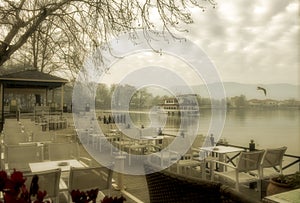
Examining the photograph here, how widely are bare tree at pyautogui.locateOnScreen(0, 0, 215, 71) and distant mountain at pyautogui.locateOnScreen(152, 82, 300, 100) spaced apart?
1.54m

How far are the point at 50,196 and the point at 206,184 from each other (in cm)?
170

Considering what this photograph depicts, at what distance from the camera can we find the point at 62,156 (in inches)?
184

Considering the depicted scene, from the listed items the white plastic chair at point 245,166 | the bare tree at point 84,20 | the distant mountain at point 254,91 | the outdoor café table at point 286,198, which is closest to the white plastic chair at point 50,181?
the outdoor café table at point 286,198

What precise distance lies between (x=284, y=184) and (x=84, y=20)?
6397 mm

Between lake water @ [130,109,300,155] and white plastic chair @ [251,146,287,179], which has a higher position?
lake water @ [130,109,300,155]

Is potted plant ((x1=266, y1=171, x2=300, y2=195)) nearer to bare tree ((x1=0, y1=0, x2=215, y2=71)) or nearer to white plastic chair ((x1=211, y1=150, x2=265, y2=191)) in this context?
white plastic chair ((x1=211, y1=150, x2=265, y2=191))

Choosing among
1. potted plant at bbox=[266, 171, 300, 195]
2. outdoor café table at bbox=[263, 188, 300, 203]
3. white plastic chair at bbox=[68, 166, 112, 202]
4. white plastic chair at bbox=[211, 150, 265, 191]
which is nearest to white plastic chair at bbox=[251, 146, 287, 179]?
white plastic chair at bbox=[211, 150, 265, 191]

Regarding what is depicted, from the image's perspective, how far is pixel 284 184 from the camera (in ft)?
10.8

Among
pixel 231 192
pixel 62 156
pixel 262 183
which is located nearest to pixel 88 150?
pixel 62 156

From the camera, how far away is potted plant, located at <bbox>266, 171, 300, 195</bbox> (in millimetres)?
3274

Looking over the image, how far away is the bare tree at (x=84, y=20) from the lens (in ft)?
22.4

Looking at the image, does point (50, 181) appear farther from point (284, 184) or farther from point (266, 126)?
point (266, 126)

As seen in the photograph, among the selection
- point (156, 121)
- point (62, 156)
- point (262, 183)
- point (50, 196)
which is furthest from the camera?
point (156, 121)

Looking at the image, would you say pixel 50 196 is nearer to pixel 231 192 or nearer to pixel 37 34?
pixel 231 192
